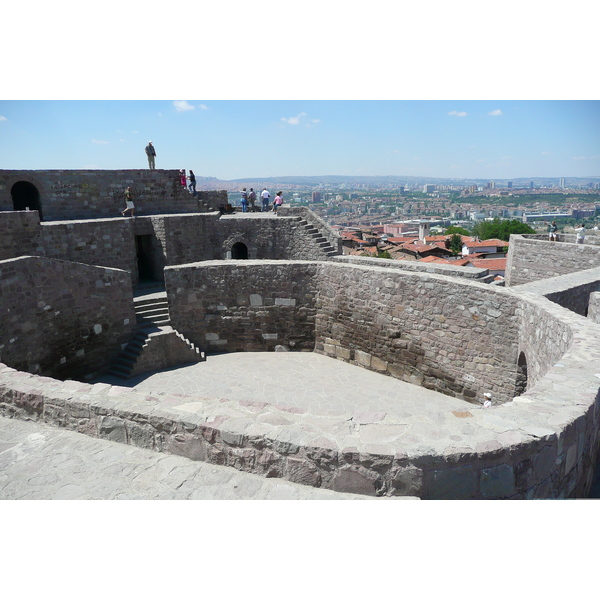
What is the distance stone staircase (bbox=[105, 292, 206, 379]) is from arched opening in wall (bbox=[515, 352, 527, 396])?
21.8ft

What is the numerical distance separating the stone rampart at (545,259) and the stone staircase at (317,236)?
5.29 meters

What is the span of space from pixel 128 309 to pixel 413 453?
29.0 feet

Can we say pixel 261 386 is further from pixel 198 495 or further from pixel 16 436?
pixel 198 495

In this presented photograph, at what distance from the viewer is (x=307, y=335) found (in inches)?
421

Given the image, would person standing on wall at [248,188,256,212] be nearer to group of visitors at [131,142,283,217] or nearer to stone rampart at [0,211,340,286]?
group of visitors at [131,142,283,217]

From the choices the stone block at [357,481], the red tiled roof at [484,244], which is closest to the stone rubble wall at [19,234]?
the stone block at [357,481]

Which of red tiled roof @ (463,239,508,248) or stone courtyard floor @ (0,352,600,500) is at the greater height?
stone courtyard floor @ (0,352,600,500)

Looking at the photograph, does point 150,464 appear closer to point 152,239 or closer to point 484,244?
point 152,239

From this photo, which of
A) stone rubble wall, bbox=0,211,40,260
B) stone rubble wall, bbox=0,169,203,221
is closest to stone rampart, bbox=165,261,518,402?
stone rubble wall, bbox=0,211,40,260

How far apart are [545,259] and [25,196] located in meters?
15.8

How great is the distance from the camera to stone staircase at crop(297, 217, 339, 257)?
13.9m

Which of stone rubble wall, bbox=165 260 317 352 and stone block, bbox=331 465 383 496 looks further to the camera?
stone rubble wall, bbox=165 260 317 352

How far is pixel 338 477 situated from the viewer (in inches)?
113

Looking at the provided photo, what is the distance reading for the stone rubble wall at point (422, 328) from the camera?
7.24m
